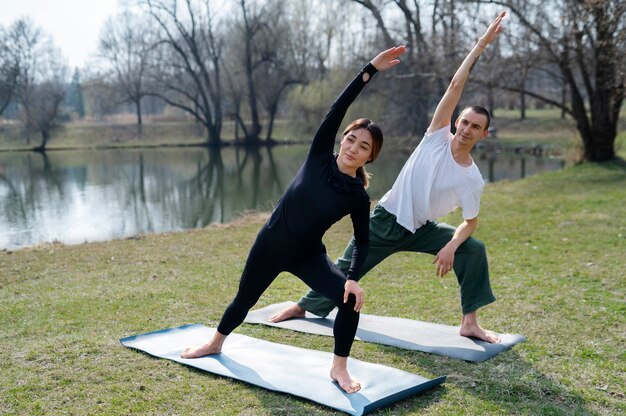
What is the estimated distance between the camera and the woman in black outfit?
4.05 metres

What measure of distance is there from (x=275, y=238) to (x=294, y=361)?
3.30ft

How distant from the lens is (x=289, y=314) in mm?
5727

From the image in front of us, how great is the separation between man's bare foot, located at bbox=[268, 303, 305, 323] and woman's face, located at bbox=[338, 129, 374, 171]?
207 centimetres

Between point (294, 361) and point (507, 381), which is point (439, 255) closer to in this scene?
point (507, 381)

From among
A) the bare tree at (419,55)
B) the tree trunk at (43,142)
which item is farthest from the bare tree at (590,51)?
the tree trunk at (43,142)

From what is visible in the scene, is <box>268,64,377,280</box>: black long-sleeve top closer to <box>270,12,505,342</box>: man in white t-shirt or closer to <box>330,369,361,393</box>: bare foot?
<box>330,369,361,393</box>: bare foot

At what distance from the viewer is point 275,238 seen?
Result: 4250mm

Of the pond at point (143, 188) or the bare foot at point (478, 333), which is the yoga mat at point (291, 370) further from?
the pond at point (143, 188)

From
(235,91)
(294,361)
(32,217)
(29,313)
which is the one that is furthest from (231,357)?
(235,91)

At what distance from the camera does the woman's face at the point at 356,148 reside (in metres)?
4.05

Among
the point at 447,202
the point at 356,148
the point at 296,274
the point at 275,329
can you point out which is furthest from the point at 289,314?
the point at 356,148

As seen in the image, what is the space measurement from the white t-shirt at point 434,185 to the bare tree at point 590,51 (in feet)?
44.4

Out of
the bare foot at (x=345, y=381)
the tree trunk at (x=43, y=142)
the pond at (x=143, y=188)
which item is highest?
the tree trunk at (x=43, y=142)

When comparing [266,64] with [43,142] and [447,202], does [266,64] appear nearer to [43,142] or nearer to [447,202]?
[43,142]
